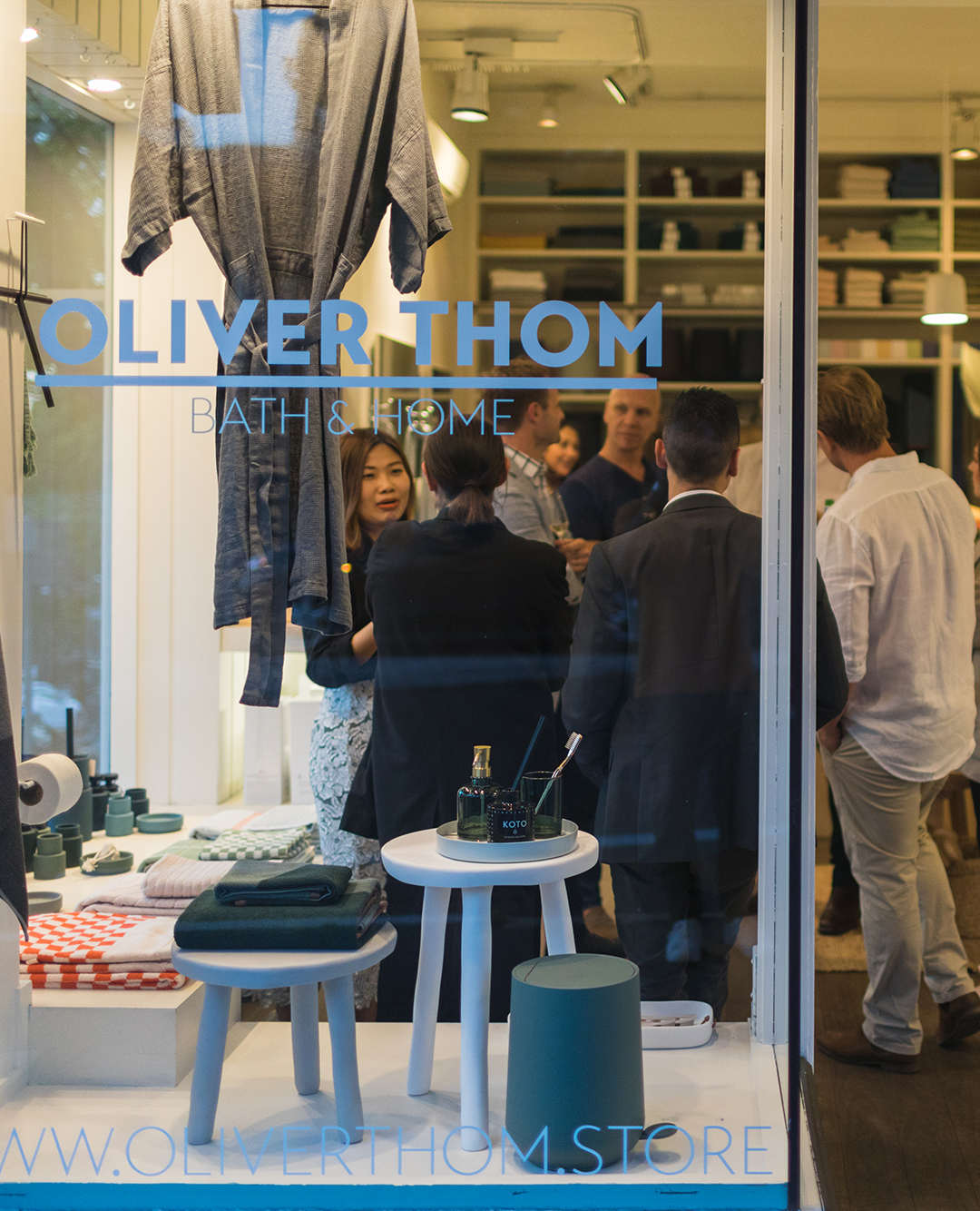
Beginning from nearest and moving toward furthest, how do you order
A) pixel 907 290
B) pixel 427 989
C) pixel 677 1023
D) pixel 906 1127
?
pixel 427 989 < pixel 677 1023 < pixel 906 1127 < pixel 907 290

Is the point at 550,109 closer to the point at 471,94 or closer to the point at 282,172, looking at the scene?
the point at 471,94

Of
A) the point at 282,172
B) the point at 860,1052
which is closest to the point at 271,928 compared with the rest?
the point at 282,172

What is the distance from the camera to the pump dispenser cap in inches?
81.3

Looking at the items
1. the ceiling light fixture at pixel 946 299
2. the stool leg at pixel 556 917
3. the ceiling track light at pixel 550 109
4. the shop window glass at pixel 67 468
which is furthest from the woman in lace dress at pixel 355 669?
the ceiling light fixture at pixel 946 299

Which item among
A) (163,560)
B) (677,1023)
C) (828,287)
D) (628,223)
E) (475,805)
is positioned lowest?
(677,1023)

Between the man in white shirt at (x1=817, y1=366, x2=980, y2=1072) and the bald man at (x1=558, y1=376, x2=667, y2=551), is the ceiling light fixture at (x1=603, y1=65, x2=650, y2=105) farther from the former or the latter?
the man in white shirt at (x1=817, y1=366, x2=980, y2=1072)

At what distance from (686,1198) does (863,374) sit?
1730 mm

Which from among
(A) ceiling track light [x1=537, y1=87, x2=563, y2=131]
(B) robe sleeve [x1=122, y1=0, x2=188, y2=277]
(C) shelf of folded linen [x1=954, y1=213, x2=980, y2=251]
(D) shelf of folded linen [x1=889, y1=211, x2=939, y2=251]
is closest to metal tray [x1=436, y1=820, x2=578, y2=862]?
(B) robe sleeve [x1=122, y1=0, x2=188, y2=277]

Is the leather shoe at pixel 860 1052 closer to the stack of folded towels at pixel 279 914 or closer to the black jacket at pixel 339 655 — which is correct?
the stack of folded towels at pixel 279 914

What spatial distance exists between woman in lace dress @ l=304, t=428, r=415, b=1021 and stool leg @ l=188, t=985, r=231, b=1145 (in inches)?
10.8

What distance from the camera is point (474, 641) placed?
2059 millimetres

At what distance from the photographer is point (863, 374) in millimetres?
2525

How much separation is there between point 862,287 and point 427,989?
2.49 m

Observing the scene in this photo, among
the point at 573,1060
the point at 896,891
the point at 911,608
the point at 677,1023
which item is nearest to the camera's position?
the point at 573,1060
